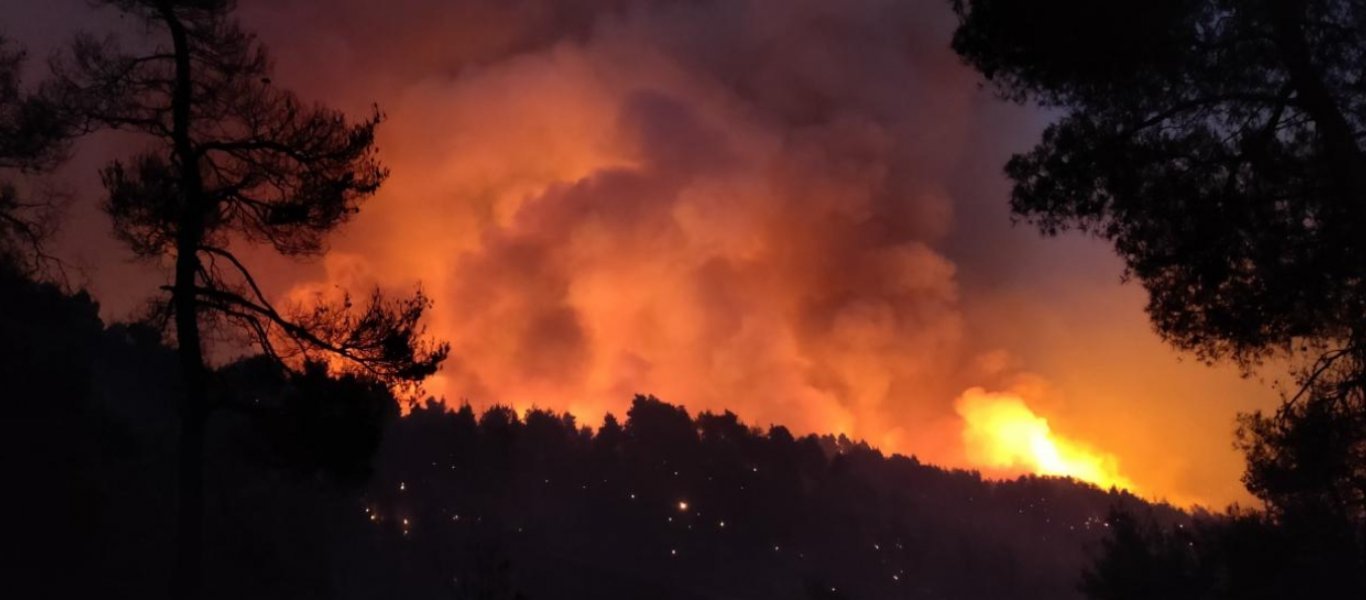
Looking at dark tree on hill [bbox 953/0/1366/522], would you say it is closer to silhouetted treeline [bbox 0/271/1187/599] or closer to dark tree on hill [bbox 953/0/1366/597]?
dark tree on hill [bbox 953/0/1366/597]

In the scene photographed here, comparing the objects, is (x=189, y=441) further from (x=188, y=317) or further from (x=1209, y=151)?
(x=1209, y=151)

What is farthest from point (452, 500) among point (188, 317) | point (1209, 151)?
point (1209, 151)

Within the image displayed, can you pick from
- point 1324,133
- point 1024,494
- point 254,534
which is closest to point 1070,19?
point 1324,133

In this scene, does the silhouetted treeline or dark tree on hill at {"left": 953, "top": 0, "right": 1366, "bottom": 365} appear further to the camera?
the silhouetted treeline

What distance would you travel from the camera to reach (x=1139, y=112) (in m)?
10.5

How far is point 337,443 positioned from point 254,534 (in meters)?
16.0

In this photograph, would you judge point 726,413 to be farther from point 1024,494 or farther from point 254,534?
point 254,534

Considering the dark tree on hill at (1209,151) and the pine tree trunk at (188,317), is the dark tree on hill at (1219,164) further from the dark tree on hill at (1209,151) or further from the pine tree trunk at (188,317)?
the pine tree trunk at (188,317)

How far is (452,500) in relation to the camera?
91875 mm

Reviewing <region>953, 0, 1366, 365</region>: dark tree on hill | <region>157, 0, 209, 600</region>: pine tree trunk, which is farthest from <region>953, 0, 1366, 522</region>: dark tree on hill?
<region>157, 0, 209, 600</region>: pine tree trunk

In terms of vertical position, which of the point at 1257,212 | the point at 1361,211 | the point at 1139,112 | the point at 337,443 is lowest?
the point at 337,443

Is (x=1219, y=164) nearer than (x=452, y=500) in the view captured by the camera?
Yes

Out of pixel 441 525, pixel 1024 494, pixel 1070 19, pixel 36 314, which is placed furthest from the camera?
pixel 1024 494

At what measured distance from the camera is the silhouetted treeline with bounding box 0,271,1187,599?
16938mm
